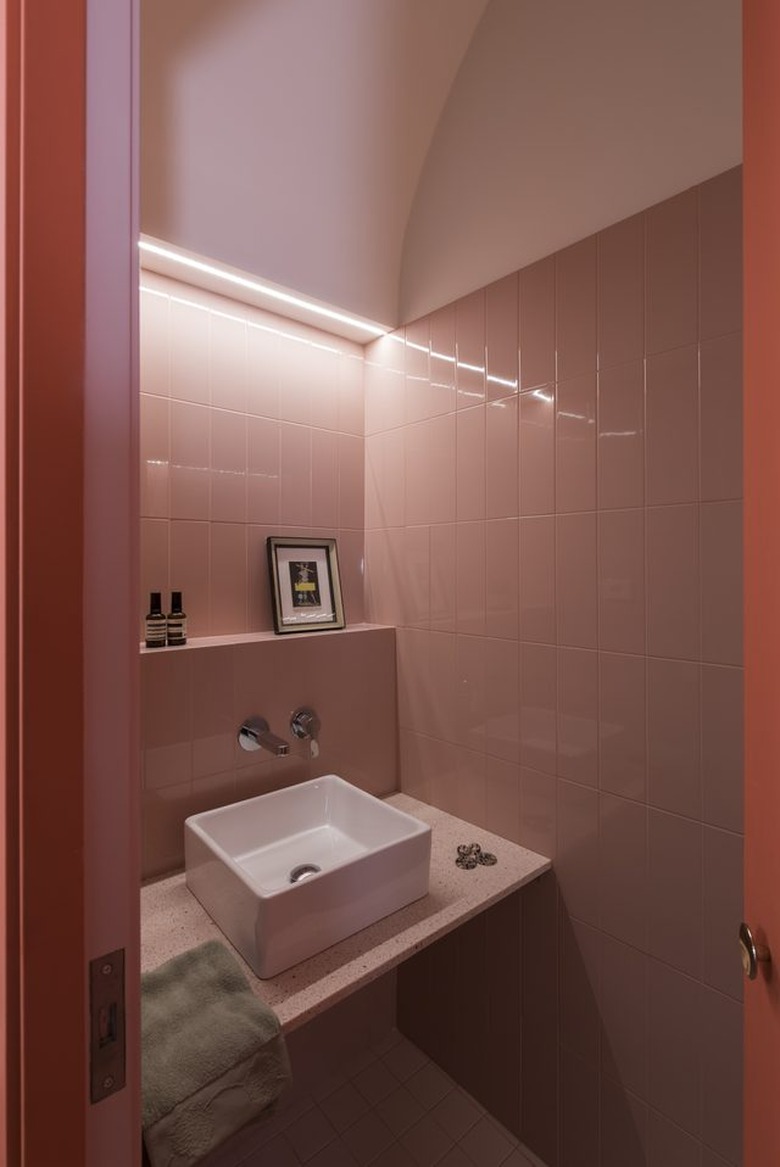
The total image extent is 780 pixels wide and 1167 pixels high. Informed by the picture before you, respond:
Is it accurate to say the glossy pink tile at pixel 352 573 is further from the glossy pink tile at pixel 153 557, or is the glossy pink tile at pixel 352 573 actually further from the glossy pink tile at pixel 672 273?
the glossy pink tile at pixel 672 273

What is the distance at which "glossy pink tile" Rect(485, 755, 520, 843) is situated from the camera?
146cm

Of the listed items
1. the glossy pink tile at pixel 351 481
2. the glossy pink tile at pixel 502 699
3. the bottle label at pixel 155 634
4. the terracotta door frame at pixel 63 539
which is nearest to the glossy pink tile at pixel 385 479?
the glossy pink tile at pixel 351 481

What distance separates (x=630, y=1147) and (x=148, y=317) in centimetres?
226

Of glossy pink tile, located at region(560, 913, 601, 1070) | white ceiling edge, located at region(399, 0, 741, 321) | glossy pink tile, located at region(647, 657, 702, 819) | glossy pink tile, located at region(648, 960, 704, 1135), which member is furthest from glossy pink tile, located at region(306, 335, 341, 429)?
glossy pink tile, located at region(648, 960, 704, 1135)

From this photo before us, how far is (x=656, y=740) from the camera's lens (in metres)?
1.18

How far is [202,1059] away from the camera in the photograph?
0.87 meters

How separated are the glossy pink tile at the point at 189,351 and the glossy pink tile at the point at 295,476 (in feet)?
0.87

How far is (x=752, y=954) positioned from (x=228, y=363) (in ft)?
5.46

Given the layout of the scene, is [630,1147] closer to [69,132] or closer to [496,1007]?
[496,1007]

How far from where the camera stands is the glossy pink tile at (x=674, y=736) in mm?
1125

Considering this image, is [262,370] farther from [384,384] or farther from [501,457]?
[501,457]

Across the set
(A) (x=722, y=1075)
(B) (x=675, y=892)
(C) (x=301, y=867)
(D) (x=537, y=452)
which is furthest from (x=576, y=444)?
(A) (x=722, y=1075)

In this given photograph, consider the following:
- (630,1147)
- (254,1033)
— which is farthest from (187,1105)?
(630,1147)

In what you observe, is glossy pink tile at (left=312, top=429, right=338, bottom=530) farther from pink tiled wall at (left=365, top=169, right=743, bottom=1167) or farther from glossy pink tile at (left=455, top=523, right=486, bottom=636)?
glossy pink tile at (left=455, top=523, right=486, bottom=636)
